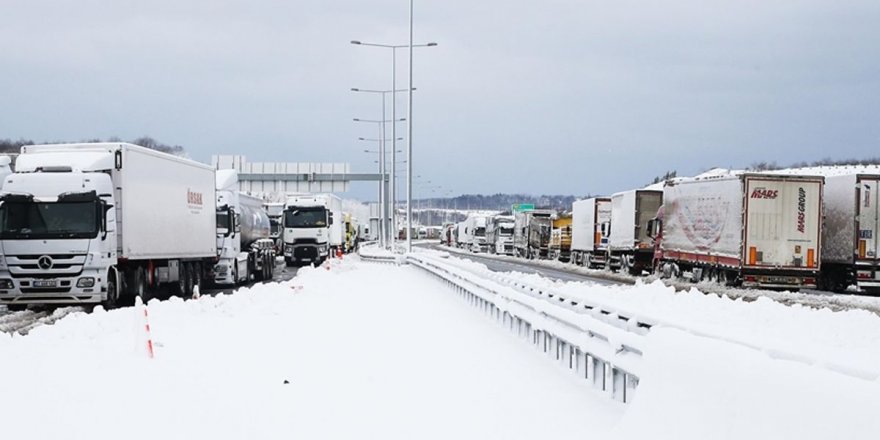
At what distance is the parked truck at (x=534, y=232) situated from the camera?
238 ft

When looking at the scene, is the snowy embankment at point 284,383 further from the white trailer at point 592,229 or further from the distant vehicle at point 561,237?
the distant vehicle at point 561,237

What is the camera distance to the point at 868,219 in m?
28.8

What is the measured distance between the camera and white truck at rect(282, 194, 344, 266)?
55281 mm

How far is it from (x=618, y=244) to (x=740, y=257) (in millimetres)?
16776

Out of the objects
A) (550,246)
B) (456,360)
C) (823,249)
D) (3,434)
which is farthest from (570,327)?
(550,246)

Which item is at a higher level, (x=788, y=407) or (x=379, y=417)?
(x=788, y=407)

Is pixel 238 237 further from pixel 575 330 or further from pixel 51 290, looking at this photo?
pixel 575 330

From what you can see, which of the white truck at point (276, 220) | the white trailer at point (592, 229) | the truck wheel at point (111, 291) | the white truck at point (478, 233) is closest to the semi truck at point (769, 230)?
the truck wheel at point (111, 291)

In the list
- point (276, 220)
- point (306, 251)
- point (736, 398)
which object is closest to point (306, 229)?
point (306, 251)

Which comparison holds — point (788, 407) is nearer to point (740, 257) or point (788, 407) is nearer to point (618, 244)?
point (740, 257)

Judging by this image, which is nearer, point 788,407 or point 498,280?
point 788,407

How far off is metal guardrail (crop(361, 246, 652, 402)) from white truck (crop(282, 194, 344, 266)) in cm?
3494

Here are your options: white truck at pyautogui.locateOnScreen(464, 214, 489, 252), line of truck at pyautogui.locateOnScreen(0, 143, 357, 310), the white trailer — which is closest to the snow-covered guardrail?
line of truck at pyautogui.locateOnScreen(0, 143, 357, 310)

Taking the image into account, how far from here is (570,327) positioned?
1157cm
